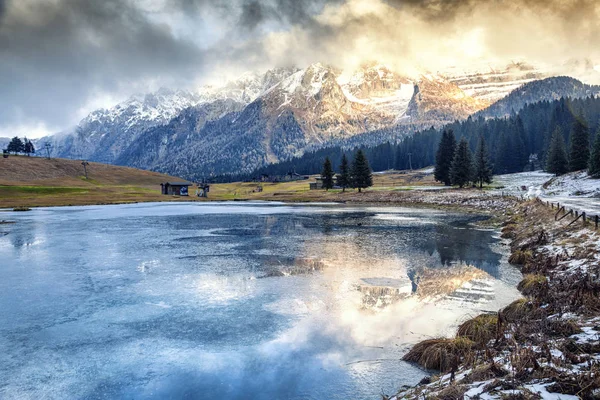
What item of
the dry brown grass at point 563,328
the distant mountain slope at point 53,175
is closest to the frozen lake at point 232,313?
the dry brown grass at point 563,328

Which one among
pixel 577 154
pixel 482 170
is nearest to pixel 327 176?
pixel 482 170

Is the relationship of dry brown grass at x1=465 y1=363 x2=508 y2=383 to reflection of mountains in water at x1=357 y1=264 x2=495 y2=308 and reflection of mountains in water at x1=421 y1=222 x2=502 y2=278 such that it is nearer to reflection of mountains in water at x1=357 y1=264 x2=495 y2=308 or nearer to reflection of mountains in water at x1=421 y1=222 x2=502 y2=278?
reflection of mountains in water at x1=357 y1=264 x2=495 y2=308

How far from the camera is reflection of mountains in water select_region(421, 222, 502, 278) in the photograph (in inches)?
1016

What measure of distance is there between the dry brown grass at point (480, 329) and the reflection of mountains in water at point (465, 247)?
9767 millimetres

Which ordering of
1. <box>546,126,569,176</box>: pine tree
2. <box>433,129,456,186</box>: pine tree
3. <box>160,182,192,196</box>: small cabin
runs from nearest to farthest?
1. <box>546,126,569,176</box>: pine tree
2. <box>433,129,456,186</box>: pine tree
3. <box>160,182,192,196</box>: small cabin

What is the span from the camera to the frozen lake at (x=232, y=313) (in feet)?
36.7

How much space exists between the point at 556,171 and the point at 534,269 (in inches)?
3849

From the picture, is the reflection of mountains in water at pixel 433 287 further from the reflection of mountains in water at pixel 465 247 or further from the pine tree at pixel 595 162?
the pine tree at pixel 595 162

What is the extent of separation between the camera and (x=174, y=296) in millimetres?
19266

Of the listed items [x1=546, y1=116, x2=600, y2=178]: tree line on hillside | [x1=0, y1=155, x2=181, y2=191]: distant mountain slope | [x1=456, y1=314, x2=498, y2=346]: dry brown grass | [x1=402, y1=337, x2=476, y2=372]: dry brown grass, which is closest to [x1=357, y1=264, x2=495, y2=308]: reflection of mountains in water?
[x1=456, y1=314, x2=498, y2=346]: dry brown grass

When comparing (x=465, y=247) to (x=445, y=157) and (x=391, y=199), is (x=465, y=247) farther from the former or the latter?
(x=445, y=157)

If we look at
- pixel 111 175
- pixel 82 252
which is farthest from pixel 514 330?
pixel 111 175

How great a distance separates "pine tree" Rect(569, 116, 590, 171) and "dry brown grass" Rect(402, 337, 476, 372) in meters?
99.0

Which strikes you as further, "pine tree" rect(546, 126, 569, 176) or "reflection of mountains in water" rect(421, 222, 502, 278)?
"pine tree" rect(546, 126, 569, 176)
